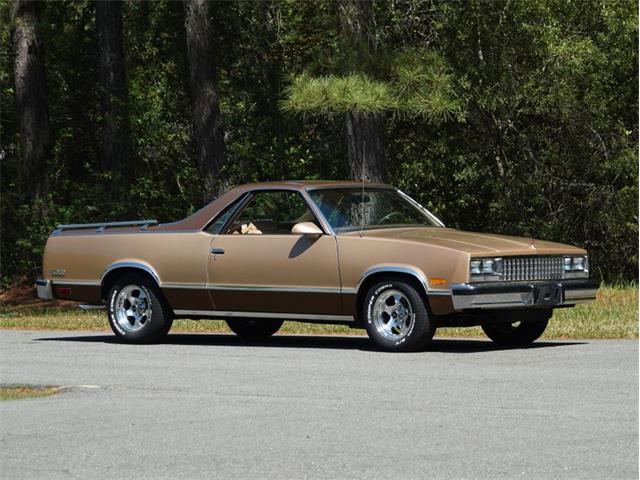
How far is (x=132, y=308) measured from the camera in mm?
16672

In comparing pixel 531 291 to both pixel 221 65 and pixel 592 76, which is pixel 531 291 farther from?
pixel 221 65

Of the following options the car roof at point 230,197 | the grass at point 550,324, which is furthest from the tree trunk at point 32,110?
the car roof at point 230,197

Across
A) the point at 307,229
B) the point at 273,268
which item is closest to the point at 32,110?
the point at 273,268

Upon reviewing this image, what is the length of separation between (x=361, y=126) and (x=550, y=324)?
6.85 meters

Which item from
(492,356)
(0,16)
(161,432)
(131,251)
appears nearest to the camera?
(161,432)

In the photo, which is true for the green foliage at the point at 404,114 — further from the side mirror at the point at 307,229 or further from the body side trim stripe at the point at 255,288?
the side mirror at the point at 307,229

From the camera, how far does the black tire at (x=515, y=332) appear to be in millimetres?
15804

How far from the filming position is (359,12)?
918 inches

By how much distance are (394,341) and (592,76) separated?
1389cm

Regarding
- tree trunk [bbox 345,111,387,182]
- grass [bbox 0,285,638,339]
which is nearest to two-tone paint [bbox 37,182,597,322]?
grass [bbox 0,285,638,339]

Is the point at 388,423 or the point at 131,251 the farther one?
the point at 131,251

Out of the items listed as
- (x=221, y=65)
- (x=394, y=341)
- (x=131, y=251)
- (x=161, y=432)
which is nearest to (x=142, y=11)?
(x=221, y=65)

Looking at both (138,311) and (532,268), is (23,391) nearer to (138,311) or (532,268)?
(138,311)

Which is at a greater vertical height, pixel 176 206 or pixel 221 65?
pixel 221 65
